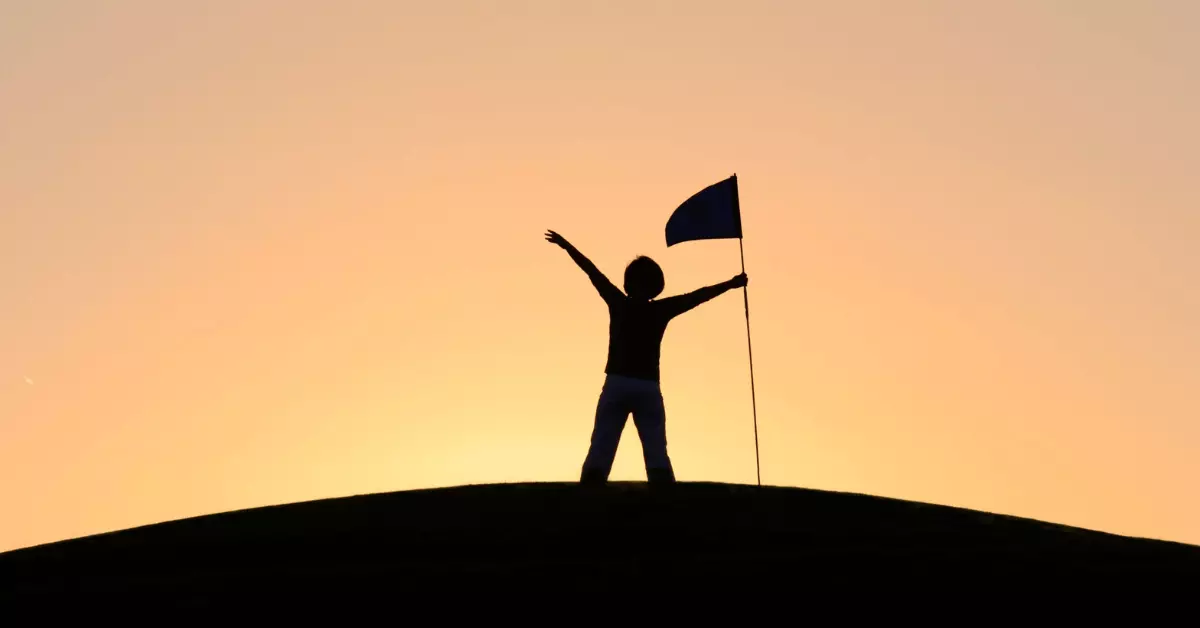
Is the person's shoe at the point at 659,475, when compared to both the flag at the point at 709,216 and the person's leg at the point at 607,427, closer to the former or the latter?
the person's leg at the point at 607,427

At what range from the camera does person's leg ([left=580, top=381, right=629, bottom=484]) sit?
15.8m

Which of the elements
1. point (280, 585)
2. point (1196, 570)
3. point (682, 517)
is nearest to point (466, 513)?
point (682, 517)

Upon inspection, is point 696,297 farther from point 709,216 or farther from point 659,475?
point 659,475

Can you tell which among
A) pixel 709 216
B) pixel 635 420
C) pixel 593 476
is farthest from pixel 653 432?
pixel 709 216

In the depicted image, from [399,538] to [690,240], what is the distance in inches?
235

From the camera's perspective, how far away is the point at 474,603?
11.1m

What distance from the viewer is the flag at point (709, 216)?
17984mm

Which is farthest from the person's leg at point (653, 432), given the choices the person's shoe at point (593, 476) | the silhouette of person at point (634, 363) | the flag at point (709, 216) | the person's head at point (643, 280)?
the flag at point (709, 216)

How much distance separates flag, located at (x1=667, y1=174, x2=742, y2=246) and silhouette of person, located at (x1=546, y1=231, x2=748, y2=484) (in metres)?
1.74

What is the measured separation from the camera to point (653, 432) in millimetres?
15852

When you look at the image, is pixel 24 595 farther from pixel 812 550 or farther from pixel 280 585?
pixel 812 550

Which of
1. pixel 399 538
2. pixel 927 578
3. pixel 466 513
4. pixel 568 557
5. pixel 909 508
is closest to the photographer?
pixel 927 578

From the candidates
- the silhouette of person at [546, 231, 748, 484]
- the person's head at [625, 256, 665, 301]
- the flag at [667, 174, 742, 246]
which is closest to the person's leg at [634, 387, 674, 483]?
the silhouette of person at [546, 231, 748, 484]

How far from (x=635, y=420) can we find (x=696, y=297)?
5.84ft
